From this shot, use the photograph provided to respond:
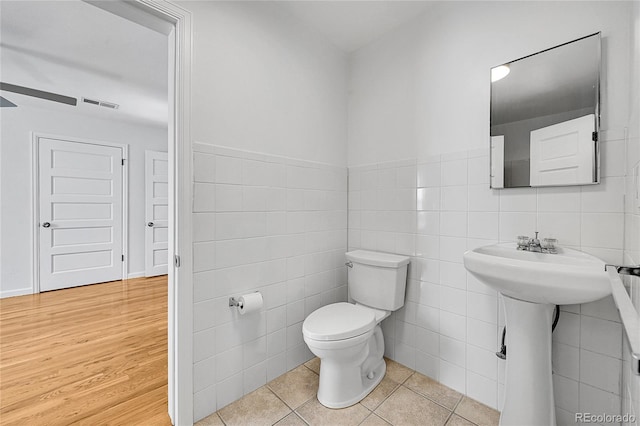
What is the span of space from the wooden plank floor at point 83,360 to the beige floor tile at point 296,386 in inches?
22.9

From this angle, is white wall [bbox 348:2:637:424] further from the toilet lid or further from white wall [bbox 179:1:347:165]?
the toilet lid

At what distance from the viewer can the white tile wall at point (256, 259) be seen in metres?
1.43

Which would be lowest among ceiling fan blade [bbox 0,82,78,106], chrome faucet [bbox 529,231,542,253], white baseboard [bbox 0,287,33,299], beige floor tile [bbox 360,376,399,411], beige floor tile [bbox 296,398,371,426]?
beige floor tile [bbox 296,398,371,426]

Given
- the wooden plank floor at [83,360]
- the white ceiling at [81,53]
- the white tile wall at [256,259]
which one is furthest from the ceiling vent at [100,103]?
the white tile wall at [256,259]

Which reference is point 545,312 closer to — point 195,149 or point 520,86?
point 520,86

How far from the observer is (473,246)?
1548mm

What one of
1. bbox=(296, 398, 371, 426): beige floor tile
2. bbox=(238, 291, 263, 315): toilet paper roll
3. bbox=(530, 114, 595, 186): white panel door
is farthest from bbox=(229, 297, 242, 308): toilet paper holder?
bbox=(530, 114, 595, 186): white panel door

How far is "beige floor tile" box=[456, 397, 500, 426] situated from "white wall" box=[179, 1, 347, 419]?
3.18 feet

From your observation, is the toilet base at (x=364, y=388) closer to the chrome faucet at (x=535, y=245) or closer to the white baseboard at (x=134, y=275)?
the chrome faucet at (x=535, y=245)

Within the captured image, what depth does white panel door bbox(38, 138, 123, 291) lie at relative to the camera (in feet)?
11.2

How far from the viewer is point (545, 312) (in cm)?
116

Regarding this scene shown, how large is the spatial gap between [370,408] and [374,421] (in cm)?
9

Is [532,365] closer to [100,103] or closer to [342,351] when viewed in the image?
[342,351]

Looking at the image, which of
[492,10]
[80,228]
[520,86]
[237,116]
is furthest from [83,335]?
[492,10]
